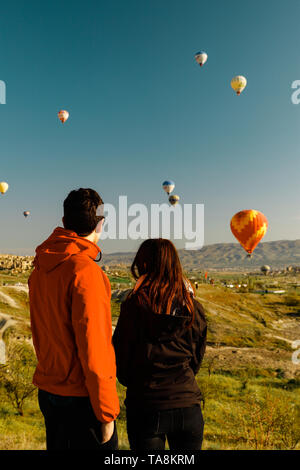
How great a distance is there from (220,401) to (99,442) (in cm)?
1487

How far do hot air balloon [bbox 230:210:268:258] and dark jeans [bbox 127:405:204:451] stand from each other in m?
26.6

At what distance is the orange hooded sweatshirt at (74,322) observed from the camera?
2.13 metres

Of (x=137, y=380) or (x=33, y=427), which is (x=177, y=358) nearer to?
(x=137, y=380)

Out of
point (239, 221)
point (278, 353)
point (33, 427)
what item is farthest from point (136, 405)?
point (239, 221)

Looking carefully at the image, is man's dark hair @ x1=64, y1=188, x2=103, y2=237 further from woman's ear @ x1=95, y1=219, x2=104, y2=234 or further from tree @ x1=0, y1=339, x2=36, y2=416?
tree @ x1=0, y1=339, x2=36, y2=416

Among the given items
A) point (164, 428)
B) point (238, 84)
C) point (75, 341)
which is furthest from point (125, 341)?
point (238, 84)

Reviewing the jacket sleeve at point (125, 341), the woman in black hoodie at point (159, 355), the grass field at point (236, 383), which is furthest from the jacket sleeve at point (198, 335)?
the grass field at point (236, 383)

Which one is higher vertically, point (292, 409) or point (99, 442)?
point (99, 442)

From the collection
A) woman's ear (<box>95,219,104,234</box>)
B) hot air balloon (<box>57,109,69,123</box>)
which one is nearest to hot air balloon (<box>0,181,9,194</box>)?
hot air balloon (<box>57,109,69,123</box>)

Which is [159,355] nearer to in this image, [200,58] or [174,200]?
[200,58]

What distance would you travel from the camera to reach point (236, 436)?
1100cm

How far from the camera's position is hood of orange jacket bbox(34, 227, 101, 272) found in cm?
224

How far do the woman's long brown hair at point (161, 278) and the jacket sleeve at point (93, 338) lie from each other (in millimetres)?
406

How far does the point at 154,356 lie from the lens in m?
2.41
